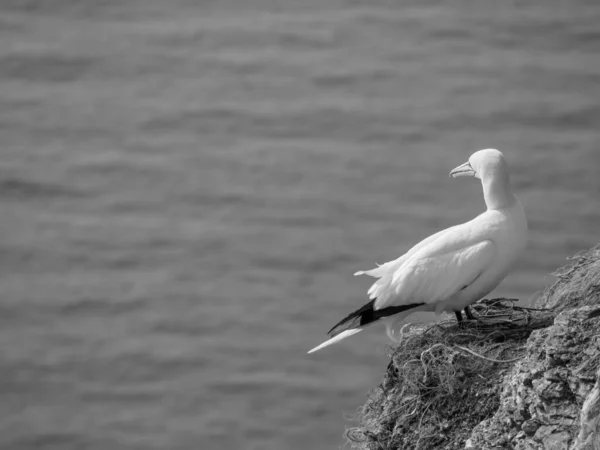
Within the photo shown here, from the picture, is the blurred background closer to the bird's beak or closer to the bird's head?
the bird's beak

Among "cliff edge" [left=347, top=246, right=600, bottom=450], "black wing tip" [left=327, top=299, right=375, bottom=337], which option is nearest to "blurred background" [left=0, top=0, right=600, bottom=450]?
"black wing tip" [left=327, top=299, right=375, bottom=337]

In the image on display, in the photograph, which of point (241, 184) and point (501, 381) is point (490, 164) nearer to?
point (501, 381)

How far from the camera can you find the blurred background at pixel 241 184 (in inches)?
578

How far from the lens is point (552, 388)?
509 centimetres

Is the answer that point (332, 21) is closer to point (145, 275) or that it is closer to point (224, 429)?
point (145, 275)

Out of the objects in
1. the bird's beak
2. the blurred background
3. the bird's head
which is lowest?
the blurred background

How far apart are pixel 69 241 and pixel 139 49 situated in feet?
15.0

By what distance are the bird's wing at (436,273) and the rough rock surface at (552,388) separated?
1.27m

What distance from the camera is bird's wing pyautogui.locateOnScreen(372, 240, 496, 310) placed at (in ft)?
22.1

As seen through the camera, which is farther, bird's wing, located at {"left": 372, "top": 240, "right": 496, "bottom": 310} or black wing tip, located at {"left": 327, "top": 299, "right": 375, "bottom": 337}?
black wing tip, located at {"left": 327, "top": 299, "right": 375, "bottom": 337}

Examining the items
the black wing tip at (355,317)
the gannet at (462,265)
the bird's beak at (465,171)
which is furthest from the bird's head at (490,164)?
the black wing tip at (355,317)

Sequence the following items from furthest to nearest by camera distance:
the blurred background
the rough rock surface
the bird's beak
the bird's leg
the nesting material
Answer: the blurred background → the bird's beak → the bird's leg → the nesting material → the rough rock surface

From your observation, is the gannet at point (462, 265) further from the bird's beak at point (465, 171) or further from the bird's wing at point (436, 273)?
the bird's beak at point (465, 171)

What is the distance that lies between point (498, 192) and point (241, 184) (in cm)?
1022
